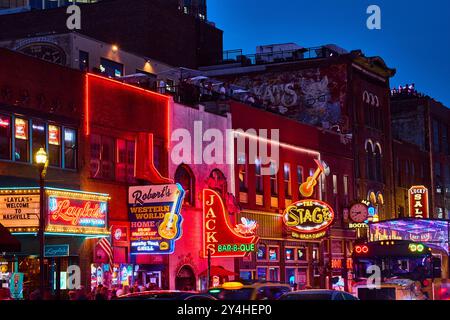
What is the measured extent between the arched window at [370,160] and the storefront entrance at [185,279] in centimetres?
2423

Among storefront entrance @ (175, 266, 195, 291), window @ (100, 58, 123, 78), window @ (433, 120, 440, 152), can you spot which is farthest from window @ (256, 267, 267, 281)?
window @ (433, 120, 440, 152)

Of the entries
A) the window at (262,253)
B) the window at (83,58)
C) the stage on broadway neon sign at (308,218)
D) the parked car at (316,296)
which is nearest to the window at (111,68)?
the window at (83,58)

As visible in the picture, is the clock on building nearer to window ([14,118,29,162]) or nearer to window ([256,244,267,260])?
window ([256,244,267,260])

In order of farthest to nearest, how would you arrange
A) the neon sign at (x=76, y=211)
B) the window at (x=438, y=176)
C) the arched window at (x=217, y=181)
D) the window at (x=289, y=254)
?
the window at (x=438, y=176) → the window at (x=289, y=254) → the arched window at (x=217, y=181) → the neon sign at (x=76, y=211)

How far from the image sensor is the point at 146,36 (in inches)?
2431

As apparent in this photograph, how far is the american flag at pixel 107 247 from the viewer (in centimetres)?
3341

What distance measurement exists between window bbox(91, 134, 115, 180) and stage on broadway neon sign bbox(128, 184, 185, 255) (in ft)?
4.20

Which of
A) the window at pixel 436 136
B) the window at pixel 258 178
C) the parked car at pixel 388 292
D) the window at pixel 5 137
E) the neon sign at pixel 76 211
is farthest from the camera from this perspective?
the window at pixel 436 136

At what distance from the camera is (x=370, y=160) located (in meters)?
61.1

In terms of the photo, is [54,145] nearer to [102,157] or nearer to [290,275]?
[102,157]

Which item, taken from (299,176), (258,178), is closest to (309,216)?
(258,178)

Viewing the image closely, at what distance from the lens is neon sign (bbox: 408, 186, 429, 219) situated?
66.8 m

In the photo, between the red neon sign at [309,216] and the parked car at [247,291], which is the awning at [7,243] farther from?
the red neon sign at [309,216]
